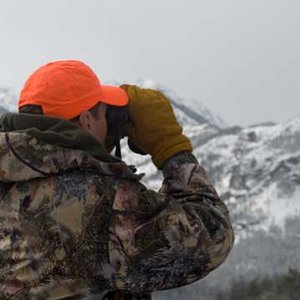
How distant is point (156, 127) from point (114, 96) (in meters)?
0.20

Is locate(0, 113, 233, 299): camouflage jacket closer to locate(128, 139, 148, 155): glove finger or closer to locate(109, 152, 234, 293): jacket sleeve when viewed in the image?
locate(109, 152, 234, 293): jacket sleeve

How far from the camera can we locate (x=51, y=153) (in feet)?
7.33

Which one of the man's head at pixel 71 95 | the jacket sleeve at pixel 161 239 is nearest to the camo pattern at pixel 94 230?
the jacket sleeve at pixel 161 239

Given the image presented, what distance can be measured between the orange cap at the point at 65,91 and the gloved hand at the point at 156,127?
71 millimetres

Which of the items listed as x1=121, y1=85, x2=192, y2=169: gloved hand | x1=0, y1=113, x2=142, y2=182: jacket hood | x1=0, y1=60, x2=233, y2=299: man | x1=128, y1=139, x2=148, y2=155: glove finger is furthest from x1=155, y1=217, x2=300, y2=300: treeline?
x1=0, y1=113, x2=142, y2=182: jacket hood

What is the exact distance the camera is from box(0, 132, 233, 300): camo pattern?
7.28 feet

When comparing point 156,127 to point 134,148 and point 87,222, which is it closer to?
point 134,148

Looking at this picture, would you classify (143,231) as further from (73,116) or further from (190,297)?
(190,297)

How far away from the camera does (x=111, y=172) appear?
2256 mm

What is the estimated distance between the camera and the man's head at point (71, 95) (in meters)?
2.39

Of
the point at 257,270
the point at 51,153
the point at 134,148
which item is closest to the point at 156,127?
the point at 134,148

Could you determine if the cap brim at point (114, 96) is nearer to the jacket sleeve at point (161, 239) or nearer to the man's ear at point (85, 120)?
the man's ear at point (85, 120)

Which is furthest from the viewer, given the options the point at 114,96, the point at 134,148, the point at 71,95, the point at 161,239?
the point at 134,148

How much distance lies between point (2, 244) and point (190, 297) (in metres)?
103
